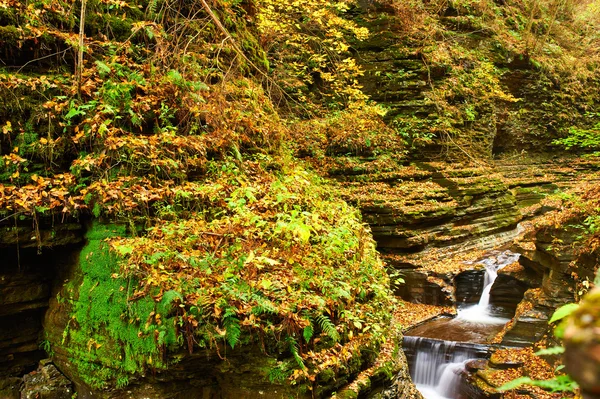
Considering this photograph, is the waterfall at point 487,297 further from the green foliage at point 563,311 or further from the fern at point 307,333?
the green foliage at point 563,311

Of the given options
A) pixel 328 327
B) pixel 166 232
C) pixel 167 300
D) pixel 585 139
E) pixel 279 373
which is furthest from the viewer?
pixel 585 139

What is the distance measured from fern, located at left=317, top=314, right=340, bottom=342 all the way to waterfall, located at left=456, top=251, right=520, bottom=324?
28.1ft

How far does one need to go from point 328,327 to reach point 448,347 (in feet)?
21.5

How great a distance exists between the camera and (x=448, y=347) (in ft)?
29.8

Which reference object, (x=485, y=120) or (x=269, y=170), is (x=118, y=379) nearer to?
(x=269, y=170)

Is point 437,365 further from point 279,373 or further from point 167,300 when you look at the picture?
point 167,300

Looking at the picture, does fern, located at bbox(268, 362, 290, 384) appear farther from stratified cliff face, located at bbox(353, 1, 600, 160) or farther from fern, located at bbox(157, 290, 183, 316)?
stratified cliff face, located at bbox(353, 1, 600, 160)

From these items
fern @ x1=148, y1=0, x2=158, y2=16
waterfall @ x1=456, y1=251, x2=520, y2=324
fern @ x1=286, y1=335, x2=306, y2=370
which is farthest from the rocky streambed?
fern @ x1=148, y1=0, x2=158, y2=16

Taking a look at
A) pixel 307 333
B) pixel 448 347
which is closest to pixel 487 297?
pixel 448 347

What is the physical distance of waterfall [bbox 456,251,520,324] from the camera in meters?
11.0

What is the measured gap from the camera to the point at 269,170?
7047mm

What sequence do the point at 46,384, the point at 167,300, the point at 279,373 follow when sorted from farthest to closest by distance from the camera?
the point at 46,384 < the point at 279,373 < the point at 167,300

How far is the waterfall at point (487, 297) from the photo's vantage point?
10953 mm

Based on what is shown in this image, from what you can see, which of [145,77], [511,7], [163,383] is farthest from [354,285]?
[511,7]
